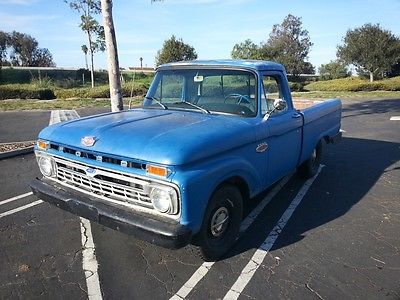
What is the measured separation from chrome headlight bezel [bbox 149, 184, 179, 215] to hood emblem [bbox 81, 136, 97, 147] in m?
0.74

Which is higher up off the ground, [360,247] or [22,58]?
[22,58]

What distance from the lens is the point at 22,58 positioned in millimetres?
70375

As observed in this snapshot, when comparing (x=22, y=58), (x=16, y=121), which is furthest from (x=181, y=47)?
(x=22, y=58)

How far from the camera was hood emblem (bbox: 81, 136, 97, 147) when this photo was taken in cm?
342

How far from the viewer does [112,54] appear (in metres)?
8.53

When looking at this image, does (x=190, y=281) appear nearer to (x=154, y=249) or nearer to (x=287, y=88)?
(x=154, y=249)

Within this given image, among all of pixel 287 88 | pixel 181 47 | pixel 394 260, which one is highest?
pixel 181 47

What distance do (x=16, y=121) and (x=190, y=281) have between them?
1147 cm

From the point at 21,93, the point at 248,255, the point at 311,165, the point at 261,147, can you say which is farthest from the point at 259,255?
the point at 21,93

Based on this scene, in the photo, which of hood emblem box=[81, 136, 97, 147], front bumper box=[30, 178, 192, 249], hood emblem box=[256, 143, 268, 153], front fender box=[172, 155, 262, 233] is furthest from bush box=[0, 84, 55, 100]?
Result: front fender box=[172, 155, 262, 233]

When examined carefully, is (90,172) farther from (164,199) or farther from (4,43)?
(4,43)

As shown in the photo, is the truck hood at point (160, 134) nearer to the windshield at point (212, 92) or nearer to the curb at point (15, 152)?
the windshield at point (212, 92)

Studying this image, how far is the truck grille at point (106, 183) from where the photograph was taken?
10.7ft

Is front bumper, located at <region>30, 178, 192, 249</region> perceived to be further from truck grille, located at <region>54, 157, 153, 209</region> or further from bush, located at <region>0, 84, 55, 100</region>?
bush, located at <region>0, 84, 55, 100</region>
